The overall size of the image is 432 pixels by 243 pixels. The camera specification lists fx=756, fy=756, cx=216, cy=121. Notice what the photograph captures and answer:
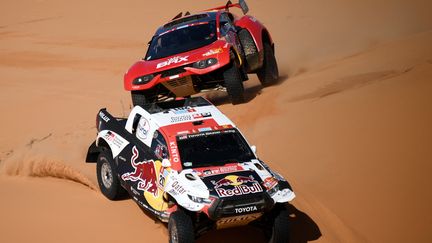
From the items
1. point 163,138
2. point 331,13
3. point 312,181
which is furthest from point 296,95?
point 331,13

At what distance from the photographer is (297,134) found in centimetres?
1357

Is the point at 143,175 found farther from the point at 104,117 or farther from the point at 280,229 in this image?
the point at 280,229

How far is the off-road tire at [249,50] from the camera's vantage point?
16.2 meters

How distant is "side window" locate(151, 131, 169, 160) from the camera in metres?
9.62

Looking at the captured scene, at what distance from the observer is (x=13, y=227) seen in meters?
11.0

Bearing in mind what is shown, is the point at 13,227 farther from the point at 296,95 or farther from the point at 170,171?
the point at 296,95

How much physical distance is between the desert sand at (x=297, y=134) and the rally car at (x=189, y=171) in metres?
0.65

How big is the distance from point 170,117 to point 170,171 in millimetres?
1260

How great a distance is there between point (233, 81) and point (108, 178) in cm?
453

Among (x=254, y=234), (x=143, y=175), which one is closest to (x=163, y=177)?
(x=143, y=175)

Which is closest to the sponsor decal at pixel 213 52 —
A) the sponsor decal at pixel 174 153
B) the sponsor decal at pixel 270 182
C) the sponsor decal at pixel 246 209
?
the sponsor decal at pixel 174 153

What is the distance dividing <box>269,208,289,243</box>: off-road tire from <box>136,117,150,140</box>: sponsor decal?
2450mm

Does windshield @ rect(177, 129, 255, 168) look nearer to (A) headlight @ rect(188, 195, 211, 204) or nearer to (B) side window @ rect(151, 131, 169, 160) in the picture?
(B) side window @ rect(151, 131, 169, 160)

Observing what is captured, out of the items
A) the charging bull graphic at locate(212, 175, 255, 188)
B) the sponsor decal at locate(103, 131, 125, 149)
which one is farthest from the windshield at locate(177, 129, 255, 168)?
the sponsor decal at locate(103, 131, 125, 149)
